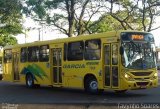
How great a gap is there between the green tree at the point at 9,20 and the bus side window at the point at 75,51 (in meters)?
13.6

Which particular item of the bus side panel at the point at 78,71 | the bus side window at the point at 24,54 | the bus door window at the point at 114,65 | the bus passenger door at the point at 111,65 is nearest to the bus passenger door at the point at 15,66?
the bus side window at the point at 24,54

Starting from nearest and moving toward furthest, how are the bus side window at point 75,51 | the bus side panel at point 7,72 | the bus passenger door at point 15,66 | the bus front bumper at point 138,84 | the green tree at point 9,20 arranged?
the bus front bumper at point 138,84 < the bus side window at point 75,51 < the bus passenger door at point 15,66 < the bus side panel at point 7,72 < the green tree at point 9,20

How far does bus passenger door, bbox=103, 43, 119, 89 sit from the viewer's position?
62.1 ft

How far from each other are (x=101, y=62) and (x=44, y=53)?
5.98m

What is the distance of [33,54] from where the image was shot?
26.2 meters

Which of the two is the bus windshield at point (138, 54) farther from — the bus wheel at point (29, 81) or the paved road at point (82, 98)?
the bus wheel at point (29, 81)

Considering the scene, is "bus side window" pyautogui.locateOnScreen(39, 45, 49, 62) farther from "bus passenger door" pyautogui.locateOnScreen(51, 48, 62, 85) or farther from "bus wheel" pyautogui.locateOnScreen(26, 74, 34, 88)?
"bus wheel" pyautogui.locateOnScreen(26, 74, 34, 88)

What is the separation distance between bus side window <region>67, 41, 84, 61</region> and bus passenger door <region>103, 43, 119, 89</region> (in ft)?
6.09

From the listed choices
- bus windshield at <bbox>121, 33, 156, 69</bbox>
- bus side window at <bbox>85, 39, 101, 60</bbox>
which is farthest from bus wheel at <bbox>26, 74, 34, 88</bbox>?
bus windshield at <bbox>121, 33, 156, 69</bbox>

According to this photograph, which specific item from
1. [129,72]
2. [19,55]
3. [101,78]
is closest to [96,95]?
[101,78]

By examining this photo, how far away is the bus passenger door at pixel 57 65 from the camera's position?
75.8 ft

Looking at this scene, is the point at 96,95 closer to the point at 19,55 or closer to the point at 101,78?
the point at 101,78

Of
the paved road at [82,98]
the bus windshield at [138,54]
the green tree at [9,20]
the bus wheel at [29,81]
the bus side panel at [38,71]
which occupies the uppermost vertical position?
the green tree at [9,20]

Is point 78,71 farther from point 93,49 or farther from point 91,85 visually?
point 93,49
